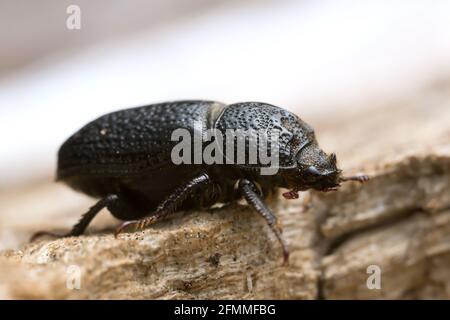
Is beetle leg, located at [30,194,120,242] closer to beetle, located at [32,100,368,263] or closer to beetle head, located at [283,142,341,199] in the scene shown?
beetle, located at [32,100,368,263]

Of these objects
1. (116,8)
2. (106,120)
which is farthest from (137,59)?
(106,120)

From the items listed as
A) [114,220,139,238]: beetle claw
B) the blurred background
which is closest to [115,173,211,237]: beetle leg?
[114,220,139,238]: beetle claw

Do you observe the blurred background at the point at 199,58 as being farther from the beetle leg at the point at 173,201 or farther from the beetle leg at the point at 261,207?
the beetle leg at the point at 261,207

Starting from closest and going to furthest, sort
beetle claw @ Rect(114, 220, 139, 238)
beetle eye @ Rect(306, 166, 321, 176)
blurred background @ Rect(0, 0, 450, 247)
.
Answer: beetle claw @ Rect(114, 220, 139, 238)
beetle eye @ Rect(306, 166, 321, 176)
blurred background @ Rect(0, 0, 450, 247)

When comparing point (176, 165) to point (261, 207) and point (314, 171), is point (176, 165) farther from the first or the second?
point (314, 171)

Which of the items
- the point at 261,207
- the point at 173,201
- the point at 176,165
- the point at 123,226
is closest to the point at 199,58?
the point at 176,165
